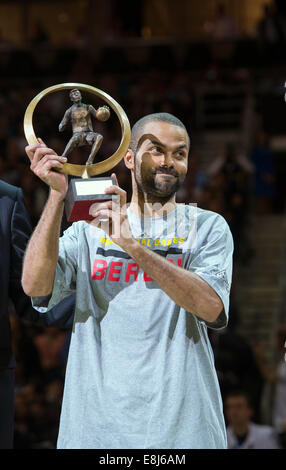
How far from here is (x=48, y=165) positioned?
7.55 ft

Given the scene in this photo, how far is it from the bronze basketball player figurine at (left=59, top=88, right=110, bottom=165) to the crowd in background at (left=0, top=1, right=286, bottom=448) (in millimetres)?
3102

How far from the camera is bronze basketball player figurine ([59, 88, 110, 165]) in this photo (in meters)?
2.48

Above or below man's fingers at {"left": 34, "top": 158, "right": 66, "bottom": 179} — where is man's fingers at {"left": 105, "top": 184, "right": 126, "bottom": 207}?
below

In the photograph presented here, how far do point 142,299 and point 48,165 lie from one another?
0.51 metres

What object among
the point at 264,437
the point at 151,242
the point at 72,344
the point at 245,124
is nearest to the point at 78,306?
the point at 72,344

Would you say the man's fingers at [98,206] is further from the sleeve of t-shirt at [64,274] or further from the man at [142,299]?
the sleeve of t-shirt at [64,274]

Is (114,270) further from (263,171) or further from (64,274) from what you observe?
(263,171)

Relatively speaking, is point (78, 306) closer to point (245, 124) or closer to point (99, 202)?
point (99, 202)

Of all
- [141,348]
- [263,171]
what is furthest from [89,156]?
[263,171]

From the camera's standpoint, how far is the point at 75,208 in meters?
2.31

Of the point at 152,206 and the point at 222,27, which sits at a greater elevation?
the point at 222,27

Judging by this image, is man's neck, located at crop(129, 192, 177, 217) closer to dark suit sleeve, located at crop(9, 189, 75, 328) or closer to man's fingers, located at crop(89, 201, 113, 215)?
man's fingers, located at crop(89, 201, 113, 215)

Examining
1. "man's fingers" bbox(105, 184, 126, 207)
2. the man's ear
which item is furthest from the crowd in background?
"man's fingers" bbox(105, 184, 126, 207)

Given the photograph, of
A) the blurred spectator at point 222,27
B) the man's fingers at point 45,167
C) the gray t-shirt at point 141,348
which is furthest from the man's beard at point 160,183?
the blurred spectator at point 222,27
